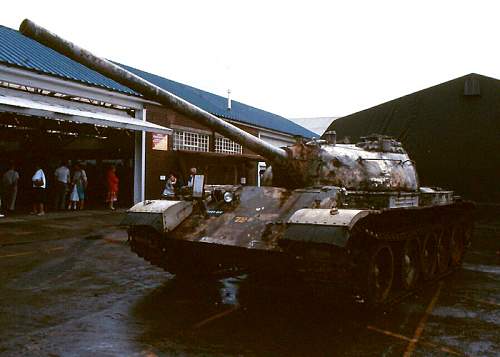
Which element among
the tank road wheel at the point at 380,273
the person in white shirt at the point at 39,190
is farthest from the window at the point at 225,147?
the tank road wheel at the point at 380,273

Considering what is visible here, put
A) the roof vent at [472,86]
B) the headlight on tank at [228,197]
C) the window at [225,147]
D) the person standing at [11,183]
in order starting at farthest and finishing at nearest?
1. the window at [225,147]
2. the roof vent at [472,86]
3. the person standing at [11,183]
4. the headlight on tank at [228,197]

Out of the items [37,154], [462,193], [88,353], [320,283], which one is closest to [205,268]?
[320,283]

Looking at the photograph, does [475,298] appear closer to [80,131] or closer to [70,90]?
[70,90]

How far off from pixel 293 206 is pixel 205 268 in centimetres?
211

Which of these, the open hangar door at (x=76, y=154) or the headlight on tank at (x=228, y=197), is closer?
the headlight on tank at (x=228, y=197)

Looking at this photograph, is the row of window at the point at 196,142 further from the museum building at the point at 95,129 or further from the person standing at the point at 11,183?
the person standing at the point at 11,183

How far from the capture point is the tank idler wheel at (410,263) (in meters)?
A: 6.86

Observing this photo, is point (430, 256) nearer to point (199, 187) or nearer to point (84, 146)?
point (199, 187)

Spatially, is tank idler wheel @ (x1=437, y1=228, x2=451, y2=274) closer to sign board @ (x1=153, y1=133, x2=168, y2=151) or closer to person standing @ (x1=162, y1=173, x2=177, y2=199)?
person standing @ (x1=162, y1=173, x2=177, y2=199)

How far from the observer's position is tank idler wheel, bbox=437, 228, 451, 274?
8547 mm

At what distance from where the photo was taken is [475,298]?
22.4ft

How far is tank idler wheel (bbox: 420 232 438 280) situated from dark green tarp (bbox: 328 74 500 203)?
962 centimetres

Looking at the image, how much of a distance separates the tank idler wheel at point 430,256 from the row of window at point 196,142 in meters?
13.6

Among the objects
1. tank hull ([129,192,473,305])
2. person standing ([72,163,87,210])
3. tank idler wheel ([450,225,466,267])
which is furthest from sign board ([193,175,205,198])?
person standing ([72,163,87,210])
